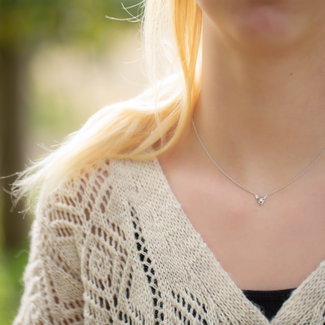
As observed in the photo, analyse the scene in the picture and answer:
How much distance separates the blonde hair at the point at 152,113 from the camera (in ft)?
4.90

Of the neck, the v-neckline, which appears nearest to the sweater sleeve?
the v-neckline

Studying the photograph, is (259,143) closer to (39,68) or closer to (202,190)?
(202,190)

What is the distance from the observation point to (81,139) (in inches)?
59.8

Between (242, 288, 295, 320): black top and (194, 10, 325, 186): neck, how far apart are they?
0.27 m

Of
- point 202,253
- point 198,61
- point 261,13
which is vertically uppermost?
point 198,61

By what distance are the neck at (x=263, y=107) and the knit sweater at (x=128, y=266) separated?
18 cm

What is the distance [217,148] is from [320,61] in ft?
1.03

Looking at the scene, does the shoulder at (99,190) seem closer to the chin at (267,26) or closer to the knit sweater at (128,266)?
the knit sweater at (128,266)

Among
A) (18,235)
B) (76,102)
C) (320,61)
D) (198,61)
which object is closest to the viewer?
(320,61)

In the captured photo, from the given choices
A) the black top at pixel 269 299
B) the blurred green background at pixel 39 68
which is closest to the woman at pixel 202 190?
the black top at pixel 269 299

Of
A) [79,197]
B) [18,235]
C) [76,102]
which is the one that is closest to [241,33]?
[79,197]

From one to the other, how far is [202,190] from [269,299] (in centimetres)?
31

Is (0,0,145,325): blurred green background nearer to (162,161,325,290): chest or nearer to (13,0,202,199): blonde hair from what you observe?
(13,0,202,199): blonde hair

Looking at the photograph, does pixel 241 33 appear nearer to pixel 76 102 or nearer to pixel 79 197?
pixel 79 197
